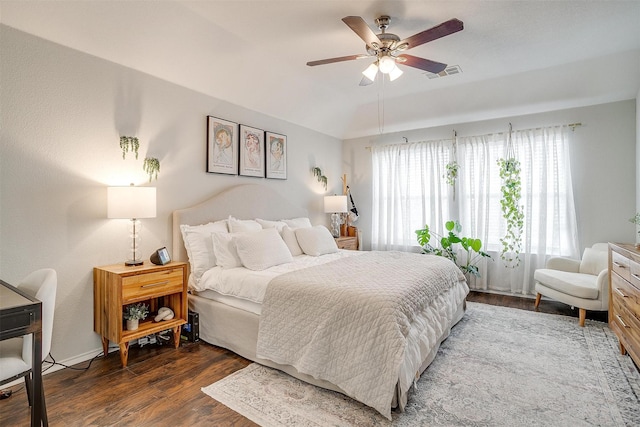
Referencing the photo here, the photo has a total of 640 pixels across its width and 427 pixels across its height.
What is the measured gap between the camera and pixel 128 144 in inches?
114

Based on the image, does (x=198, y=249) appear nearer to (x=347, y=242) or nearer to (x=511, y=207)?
(x=347, y=242)

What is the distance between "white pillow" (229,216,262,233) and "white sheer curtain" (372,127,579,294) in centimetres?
273

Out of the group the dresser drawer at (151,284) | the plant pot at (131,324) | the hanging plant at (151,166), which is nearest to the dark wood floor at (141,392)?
the plant pot at (131,324)

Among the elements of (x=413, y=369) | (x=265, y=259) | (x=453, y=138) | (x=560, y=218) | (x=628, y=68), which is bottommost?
(x=413, y=369)

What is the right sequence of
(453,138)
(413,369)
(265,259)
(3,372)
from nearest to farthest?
(3,372)
(413,369)
(265,259)
(453,138)

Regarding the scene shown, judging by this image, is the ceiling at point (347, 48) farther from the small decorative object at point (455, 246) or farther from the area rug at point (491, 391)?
the area rug at point (491, 391)

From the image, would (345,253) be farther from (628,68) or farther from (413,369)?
(628,68)

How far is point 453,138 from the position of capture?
4992mm

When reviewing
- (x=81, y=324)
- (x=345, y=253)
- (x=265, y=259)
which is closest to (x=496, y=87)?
(x=345, y=253)

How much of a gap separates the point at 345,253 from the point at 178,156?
2.22 metres

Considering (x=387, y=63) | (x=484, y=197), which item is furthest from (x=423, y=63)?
(x=484, y=197)

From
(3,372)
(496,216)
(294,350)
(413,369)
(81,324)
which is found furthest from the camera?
(496,216)

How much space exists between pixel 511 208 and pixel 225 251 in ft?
12.8

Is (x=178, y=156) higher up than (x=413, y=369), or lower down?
higher up
